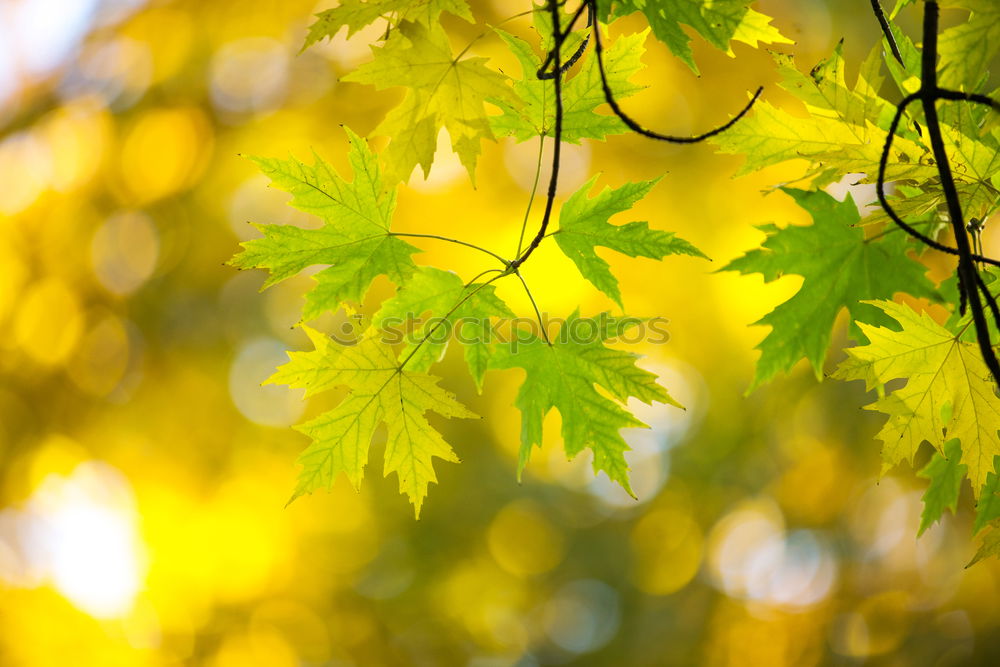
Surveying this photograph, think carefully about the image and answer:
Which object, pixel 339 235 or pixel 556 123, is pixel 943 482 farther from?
pixel 339 235

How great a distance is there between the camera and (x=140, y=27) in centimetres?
506

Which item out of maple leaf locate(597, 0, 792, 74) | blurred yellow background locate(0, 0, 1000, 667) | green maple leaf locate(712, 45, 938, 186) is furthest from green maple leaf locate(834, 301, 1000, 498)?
blurred yellow background locate(0, 0, 1000, 667)

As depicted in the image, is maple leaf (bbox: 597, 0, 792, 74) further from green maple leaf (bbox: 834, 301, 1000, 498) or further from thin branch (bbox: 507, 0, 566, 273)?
green maple leaf (bbox: 834, 301, 1000, 498)

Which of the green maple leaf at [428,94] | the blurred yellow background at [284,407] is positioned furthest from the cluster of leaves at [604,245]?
the blurred yellow background at [284,407]

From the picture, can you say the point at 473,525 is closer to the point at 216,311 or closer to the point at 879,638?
the point at 216,311

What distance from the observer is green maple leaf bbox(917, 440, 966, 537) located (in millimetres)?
1054

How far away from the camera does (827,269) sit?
106 cm

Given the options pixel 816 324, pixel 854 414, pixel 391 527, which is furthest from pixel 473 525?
pixel 816 324

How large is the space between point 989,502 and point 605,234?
2.18 feet

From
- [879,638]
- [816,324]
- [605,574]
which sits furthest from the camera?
[605,574]

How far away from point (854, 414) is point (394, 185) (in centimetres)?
475

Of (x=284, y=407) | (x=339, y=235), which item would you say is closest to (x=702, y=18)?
(x=339, y=235)

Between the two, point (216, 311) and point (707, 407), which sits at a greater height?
point (216, 311)

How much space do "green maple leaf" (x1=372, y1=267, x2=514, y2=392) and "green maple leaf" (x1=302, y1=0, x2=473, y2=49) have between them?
31 centimetres
